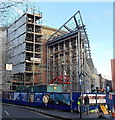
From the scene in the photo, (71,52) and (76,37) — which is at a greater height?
(76,37)

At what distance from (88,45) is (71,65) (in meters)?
9.67

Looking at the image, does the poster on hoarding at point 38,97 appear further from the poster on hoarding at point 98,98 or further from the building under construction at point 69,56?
the building under construction at point 69,56

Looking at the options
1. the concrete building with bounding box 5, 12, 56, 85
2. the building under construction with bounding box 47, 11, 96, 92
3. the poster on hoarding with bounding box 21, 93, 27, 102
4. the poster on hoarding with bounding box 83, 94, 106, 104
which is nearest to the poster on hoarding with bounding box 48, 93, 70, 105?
the poster on hoarding with bounding box 83, 94, 106, 104

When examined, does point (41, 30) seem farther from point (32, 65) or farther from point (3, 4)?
point (3, 4)

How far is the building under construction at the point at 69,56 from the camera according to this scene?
39747mm

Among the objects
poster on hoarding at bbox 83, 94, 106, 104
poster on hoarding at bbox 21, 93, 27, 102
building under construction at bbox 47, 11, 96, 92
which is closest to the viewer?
poster on hoarding at bbox 83, 94, 106, 104

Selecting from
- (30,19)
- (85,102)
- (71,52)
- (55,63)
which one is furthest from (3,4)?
(30,19)

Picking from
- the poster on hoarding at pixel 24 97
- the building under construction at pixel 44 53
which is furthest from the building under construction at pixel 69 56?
the poster on hoarding at pixel 24 97

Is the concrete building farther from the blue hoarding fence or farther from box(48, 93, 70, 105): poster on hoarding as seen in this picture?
box(48, 93, 70, 105): poster on hoarding

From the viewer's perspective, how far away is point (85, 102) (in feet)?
52.6

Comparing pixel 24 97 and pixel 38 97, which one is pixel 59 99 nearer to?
pixel 38 97

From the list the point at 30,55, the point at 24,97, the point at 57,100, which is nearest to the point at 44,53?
the point at 30,55

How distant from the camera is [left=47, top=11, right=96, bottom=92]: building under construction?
1565 inches

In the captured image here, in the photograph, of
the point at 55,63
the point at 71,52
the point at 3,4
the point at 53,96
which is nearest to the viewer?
the point at 3,4
